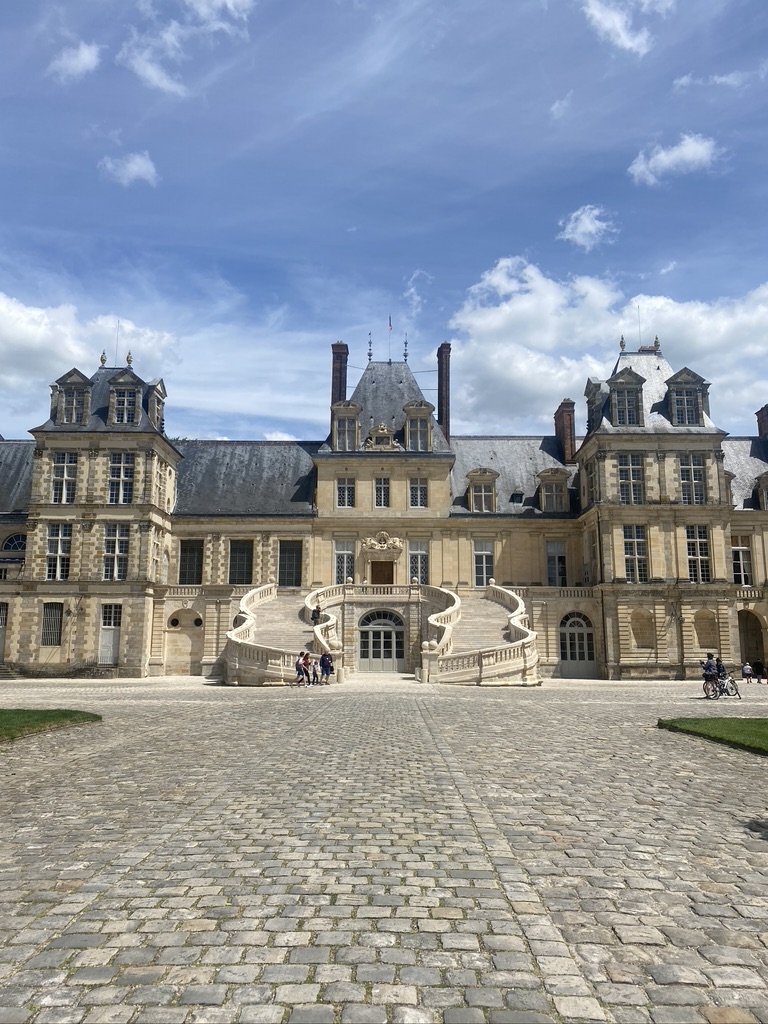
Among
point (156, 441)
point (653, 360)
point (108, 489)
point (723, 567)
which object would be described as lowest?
point (723, 567)

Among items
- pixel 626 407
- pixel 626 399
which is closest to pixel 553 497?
pixel 626 407

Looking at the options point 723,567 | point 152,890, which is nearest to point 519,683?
point 723,567

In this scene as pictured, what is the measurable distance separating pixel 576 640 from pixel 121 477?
2457 cm

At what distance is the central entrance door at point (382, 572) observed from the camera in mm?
41906

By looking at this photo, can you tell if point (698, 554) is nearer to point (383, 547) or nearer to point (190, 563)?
point (383, 547)

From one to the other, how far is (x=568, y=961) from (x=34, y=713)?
557 inches

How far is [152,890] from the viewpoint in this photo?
5.25 m

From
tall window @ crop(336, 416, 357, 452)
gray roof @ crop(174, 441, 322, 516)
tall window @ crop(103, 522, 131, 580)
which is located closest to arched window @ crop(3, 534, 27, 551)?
tall window @ crop(103, 522, 131, 580)

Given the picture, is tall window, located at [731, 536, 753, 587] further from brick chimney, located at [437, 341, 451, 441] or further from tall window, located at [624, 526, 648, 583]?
brick chimney, located at [437, 341, 451, 441]

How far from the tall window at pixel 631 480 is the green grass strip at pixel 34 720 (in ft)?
97.8

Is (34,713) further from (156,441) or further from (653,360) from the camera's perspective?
(653,360)

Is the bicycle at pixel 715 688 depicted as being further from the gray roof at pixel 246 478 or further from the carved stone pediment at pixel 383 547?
the gray roof at pixel 246 478

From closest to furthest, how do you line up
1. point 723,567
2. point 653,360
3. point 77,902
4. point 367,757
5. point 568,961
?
point 568,961 < point 77,902 < point 367,757 < point 723,567 < point 653,360

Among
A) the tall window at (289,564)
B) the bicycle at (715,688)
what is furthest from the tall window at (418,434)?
the bicycle at (715,688)
